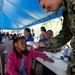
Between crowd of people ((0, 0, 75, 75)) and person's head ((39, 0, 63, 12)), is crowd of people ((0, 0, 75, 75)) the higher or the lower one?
the lower one

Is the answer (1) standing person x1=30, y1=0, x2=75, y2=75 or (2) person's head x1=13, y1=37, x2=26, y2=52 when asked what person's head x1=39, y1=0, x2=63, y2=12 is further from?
(2) person's head x1=13, y1=37, x2=26, y2=52

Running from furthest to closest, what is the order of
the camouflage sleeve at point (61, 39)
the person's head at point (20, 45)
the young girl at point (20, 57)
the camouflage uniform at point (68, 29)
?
the person's head at point (20, 45), the young girl at point (20, 57), the camouflage sleeve at point (61, 39), the camouflage uniform at point (68, 29)

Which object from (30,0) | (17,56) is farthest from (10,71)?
(30,0)

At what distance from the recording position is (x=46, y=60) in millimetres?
3129

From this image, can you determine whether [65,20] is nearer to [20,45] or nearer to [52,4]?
[52,4]

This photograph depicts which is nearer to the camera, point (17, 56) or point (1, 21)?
point (17, 56)

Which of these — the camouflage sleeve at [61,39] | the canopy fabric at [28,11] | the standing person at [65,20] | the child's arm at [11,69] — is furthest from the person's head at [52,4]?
the canopy fabric at [28,11]

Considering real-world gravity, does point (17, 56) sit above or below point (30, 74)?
above

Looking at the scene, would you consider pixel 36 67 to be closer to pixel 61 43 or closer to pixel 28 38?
pixel 28 38

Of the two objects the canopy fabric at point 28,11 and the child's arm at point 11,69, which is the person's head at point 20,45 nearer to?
the child's arm at point 11,69

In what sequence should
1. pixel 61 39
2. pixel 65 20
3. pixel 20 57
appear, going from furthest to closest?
pixel 20 57 → pixel 61 39 → pixel 65 20

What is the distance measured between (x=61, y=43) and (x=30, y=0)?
497cm

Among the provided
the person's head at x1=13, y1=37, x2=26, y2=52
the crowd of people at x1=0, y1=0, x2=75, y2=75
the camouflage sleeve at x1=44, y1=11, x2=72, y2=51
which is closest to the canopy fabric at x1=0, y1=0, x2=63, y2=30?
the person's head at x1=13, y1=37, x2=26, y2=52

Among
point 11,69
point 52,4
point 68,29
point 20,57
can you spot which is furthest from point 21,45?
point 52,4
